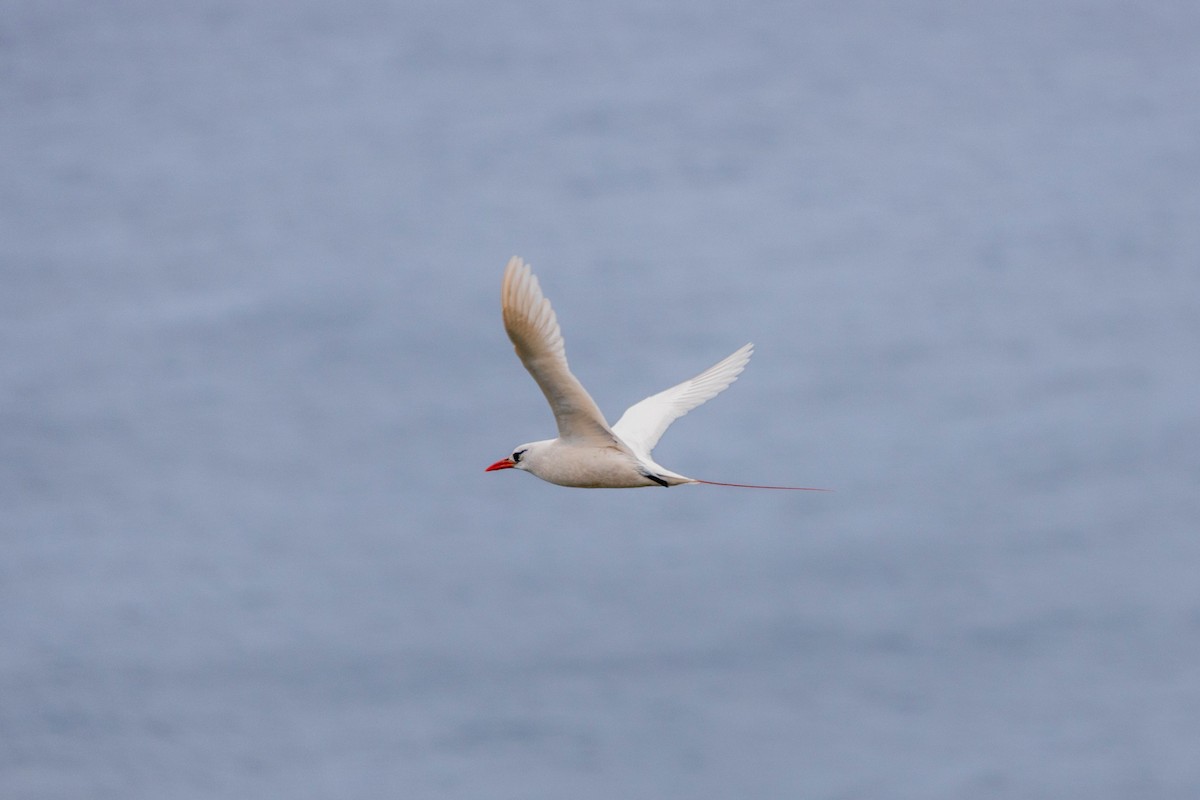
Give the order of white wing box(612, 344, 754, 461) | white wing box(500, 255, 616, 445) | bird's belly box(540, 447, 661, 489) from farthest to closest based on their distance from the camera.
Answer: white wing box(612, 344, 754, 461) < bird's belly box(540, 447, 661, 489) < white wing box(500, 255, 616, 445)

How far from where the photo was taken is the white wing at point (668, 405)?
25.3 metres

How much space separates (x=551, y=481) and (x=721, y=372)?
5.36 m

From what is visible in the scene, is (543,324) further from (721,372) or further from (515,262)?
(721,372)

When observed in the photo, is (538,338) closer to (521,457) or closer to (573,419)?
(573,419)

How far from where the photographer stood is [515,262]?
20.2 m

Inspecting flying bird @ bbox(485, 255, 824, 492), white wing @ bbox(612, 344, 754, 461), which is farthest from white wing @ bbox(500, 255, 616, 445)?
white wing @ bbox(612, 344, 754, 461)

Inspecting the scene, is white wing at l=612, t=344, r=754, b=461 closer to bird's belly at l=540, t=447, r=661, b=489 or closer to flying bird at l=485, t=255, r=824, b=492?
flying bird at l=485, t=255, r=824, b=492

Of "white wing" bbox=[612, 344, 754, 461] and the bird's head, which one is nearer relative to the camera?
the bird's head

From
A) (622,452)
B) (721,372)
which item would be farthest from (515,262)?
(721,372)

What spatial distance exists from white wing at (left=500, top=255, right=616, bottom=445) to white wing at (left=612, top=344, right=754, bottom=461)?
2.84 metres

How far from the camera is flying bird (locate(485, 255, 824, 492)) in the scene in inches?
795

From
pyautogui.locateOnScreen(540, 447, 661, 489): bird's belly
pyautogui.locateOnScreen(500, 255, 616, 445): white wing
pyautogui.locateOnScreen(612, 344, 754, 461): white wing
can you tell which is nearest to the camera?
pyautogui.locateOnScreen(500, 255, 616, 445): white wing

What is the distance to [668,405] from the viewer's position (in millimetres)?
26531

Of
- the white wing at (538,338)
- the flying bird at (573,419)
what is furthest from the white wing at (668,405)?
the white wing at (538,338)
